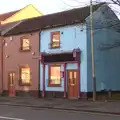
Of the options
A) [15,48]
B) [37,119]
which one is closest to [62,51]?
[15,48]

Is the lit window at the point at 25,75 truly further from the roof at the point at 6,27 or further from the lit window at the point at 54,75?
the roof at the point at 6,27

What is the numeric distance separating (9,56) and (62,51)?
793 centimetres

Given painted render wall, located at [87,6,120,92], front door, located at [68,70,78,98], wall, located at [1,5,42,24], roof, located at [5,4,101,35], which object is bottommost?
front door, located at [68,70,78,98]

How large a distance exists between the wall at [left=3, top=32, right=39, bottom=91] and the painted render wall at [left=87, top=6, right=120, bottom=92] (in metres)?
6.08

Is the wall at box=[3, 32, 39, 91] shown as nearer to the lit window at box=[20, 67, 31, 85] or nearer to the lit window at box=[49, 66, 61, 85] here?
the lit window at box=[20, 67, 31, 85]

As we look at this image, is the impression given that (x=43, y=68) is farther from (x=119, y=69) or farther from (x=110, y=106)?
(x=110, y=106)

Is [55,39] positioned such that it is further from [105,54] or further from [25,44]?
[105,54]

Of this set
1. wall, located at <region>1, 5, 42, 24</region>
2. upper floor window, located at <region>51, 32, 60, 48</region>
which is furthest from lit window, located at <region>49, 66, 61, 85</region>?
wall, located at <region>1, 5, 42, 24</region>

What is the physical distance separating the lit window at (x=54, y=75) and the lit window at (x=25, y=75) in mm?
3015

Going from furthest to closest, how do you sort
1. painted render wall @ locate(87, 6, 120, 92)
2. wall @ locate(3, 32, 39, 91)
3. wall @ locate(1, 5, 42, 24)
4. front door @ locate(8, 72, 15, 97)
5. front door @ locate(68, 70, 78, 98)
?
wall @ locate(1, 5, 42, 24), front door @ locate(8, 72, 15, 97), wall @ locate(3, 32, 39, 91), front door @ locate(68, 70, 78, 98), painted render wall @ locate(87, 6, 120, 92)

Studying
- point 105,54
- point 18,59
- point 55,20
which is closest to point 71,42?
point 105,54

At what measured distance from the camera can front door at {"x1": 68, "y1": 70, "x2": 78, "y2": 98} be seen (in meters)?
34.9

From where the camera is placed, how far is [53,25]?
121ft

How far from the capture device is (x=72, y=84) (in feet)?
116
